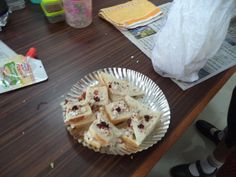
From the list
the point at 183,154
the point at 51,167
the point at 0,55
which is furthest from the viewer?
the point at 183,154

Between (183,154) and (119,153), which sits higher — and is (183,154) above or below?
below

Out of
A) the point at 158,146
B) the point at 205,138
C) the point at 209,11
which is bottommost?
the point at 205,138

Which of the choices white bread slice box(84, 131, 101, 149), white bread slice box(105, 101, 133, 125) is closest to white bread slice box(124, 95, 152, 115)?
white bread slice box(105, 101, 133, 125)

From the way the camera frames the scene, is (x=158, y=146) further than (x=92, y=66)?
No

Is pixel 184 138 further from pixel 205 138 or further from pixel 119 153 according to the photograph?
pixel 119 153

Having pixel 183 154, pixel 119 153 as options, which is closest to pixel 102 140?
pixel 119 153

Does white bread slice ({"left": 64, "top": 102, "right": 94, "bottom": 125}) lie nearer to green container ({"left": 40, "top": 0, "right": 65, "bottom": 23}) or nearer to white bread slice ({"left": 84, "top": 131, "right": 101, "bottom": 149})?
white bread slice ({"left": 84, "top": 131, "right": 101, "bottom": 149})

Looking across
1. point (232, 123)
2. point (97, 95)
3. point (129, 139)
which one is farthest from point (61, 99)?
point (232, 123)
